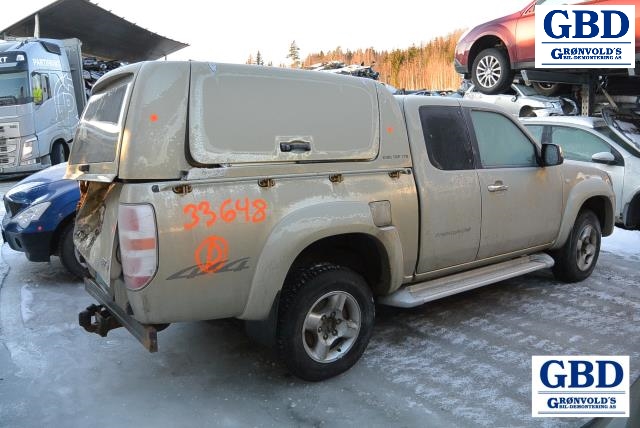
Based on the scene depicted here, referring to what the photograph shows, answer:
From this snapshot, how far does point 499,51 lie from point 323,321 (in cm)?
829

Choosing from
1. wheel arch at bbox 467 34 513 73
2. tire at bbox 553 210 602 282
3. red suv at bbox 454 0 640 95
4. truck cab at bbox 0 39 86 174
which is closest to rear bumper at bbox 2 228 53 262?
tire at bbox 553 210 602 282

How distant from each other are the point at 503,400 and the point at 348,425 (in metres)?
0.95

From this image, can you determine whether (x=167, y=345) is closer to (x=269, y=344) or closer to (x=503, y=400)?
(x=269, y=344)

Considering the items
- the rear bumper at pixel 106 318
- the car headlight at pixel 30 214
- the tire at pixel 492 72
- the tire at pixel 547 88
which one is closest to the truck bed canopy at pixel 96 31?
the tire at pixel 492 72

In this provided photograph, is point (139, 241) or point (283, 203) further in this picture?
point (283, 203)

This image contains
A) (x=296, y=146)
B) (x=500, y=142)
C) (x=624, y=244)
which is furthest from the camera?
(x=624, y=244)

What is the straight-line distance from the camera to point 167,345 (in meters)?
3.91

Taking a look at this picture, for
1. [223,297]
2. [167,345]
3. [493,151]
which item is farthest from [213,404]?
[493,151]

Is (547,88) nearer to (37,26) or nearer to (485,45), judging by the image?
(485,45)

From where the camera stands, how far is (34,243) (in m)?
4.93

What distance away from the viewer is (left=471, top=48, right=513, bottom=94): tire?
996cm

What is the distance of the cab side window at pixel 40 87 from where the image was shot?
12130 mm

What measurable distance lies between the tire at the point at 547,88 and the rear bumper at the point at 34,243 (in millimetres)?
9599

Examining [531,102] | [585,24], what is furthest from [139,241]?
[531,102]
